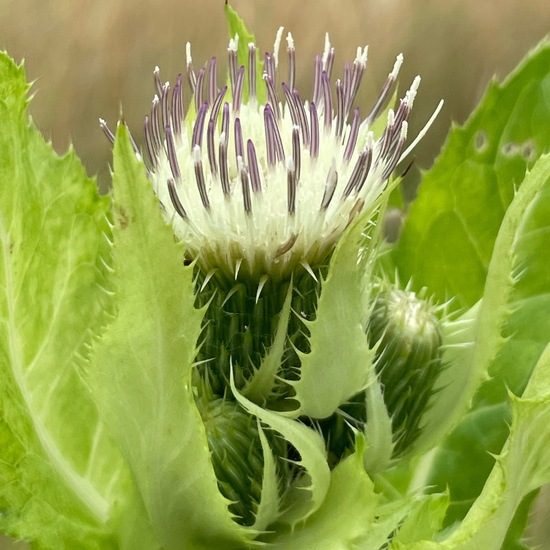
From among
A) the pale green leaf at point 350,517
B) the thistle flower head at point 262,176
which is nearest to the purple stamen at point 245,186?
the thistle flower head at point 262,176

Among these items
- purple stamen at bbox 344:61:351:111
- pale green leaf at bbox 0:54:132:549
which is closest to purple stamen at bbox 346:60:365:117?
purple stamen at bbox 344:61:351:111

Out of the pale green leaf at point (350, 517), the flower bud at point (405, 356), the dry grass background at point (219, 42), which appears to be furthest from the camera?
the dry grass background at point (219, 42)

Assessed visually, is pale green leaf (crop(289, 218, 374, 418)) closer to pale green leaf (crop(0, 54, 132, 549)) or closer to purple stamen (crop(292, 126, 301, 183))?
purple stamen (crop(292, 126, 301, 183))

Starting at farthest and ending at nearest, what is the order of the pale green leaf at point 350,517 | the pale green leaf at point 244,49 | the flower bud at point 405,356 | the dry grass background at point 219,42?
the dry grass background at point 219,42
the pale green leaf at point 244,49
the flower bud at point 405,356
the pale green leaf at point 350,517

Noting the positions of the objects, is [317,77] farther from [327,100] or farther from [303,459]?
[303,459]

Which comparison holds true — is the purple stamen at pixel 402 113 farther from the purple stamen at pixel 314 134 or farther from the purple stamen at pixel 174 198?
the purple stamen at pixel 174 198

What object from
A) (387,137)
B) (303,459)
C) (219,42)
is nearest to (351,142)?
(387,137)

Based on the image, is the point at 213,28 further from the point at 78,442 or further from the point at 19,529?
the point at 19,529
